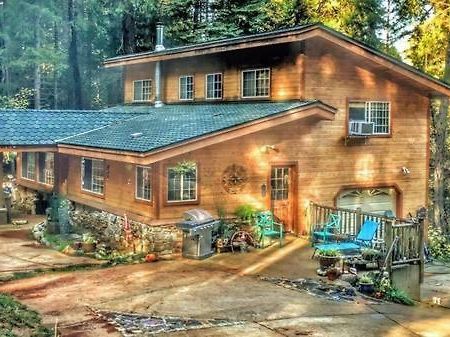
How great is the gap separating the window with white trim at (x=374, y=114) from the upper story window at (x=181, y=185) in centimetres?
635

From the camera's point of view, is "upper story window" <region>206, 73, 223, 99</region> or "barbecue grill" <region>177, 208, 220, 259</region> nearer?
"barbecue grill" <region>177, 208, 220, 259</region>

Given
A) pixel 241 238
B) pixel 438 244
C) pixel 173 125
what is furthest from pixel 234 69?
pixel 438 244

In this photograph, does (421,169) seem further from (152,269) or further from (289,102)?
(152,269)

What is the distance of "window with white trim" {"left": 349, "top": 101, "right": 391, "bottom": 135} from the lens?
19.8 m

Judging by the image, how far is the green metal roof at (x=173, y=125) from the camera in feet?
53.1

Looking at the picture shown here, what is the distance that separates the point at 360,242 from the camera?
50.2 feet

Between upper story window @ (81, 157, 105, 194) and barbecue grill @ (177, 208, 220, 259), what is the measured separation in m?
5.16

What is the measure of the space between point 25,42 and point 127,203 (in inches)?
1152

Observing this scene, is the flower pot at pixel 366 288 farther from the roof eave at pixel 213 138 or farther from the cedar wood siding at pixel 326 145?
the roof eave at pixel 213 138

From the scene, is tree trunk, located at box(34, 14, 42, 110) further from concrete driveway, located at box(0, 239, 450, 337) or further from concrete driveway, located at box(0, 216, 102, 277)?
concrete driveway, located at box(0, 239, 450, 337)

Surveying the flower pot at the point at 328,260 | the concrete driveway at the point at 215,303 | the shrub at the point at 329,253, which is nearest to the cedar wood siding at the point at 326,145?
the concrete driveway at the point at 215,303

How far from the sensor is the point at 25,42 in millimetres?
42500

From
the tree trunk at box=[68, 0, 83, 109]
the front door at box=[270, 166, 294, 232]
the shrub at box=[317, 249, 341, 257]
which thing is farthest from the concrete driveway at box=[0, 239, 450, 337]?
the tree trunk at box=[68, 0, 83, 109]

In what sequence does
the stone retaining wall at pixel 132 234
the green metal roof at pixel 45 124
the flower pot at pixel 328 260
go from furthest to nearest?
the green metal roof at pixel 45 124 < the stone retaining wall at pixel 132 234 < the flower pot at pixel 328 260
